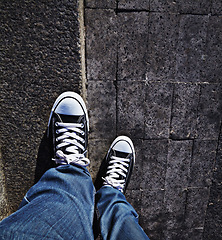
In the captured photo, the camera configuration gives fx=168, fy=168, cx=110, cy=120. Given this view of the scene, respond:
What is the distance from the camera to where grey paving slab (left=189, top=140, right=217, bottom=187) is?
Result: 169 centimetres

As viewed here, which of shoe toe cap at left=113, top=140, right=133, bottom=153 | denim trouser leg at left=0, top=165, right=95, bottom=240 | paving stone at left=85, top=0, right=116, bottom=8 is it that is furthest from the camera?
shoe toe cap at left=113, top=140, right=133, bottom=153

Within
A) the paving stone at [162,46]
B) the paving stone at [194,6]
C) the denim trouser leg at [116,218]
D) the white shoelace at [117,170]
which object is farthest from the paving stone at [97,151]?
the paving stone at [194,6]

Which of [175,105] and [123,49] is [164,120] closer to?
[175,105]

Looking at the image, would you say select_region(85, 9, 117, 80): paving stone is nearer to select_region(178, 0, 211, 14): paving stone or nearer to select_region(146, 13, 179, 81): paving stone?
select_region(146, 13, 179, 81): paving stone

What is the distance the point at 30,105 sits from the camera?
138 cm

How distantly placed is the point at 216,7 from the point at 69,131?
5.43ft

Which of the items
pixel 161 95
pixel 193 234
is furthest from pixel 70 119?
pixel 193 234

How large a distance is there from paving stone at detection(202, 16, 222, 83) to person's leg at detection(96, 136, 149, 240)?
954 millimetres

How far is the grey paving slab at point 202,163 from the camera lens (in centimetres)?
169

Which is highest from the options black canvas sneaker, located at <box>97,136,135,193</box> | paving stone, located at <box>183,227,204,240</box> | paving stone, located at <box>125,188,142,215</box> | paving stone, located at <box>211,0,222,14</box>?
paving stone, located at <box>211,0,222,14</box>

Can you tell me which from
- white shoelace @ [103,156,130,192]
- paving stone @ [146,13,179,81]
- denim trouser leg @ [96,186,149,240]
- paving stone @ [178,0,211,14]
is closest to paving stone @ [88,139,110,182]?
white shoelace @ [103,156,130,192]

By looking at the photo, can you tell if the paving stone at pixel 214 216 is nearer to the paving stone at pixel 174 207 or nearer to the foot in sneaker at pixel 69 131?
the paving stone at pixel 174 207

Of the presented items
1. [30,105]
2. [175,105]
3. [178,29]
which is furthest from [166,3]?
[30,105]

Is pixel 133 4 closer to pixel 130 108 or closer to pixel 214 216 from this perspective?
pixel 130 108
